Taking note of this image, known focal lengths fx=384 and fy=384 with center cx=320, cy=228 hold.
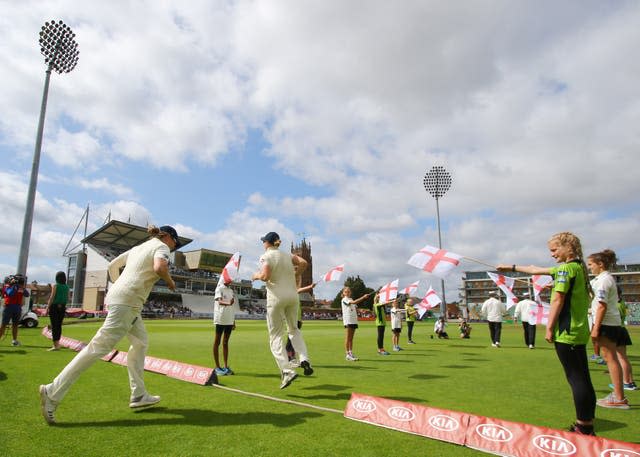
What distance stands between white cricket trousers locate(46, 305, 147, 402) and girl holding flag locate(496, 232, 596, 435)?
4.87m

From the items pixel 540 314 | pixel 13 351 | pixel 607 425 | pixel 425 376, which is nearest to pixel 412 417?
pixel 607 425

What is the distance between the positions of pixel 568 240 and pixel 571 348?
1.23m

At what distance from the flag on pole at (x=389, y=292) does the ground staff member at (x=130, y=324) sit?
9.31 meters

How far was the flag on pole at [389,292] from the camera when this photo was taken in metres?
13.5

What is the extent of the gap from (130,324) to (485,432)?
4174 mm

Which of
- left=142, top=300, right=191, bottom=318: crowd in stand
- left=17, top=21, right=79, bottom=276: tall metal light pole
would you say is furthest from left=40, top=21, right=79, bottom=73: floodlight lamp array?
left=142, top=300, right=191, bottom=318: crowd in stand

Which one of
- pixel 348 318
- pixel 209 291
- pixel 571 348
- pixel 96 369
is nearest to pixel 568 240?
pixel 571 348

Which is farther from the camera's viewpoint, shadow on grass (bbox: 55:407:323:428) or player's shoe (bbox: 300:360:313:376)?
player's shoe (bbox: 300:360:313:376)

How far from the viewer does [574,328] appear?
4031mm

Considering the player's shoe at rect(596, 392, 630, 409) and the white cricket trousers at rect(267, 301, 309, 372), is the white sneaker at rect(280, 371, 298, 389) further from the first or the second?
the player's shoe at rect(596, 392, 630, 409)

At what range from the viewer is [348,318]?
36.7ft

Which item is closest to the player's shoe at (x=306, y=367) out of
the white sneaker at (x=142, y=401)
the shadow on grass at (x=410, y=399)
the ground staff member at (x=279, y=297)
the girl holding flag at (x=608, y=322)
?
the ground staff member at (x=279, y=297)

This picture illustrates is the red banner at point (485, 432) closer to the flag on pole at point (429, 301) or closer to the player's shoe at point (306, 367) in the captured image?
the player's shoe at point (306, 367)

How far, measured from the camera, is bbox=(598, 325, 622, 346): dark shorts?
575 centimetres
